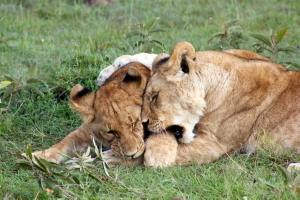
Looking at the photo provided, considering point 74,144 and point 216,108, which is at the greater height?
point 216,108

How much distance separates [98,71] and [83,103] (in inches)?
53.1

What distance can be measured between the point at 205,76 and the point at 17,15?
5.04 metres

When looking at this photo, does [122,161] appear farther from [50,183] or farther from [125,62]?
[125,62]

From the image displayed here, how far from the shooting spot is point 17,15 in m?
7.82

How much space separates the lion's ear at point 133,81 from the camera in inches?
141

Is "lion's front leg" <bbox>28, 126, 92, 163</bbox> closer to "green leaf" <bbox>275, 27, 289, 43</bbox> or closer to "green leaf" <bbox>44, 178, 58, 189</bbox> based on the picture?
"green leaf" <bbox>44, 178, 58, 189</bbox>

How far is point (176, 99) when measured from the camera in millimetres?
3598

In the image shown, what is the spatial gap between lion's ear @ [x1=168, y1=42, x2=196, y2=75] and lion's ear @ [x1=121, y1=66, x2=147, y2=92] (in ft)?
0.78

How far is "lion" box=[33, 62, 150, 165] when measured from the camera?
3475 mm

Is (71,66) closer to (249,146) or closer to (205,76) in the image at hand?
(205,76)

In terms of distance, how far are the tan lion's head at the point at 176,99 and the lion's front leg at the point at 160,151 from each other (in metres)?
0.07

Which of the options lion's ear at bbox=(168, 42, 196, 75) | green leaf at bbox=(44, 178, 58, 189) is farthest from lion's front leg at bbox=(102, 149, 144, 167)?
green leaf at bbox=(44, 178, 58, 189)

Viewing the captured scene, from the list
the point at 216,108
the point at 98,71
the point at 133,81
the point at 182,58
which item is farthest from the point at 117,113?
the point at 98,71

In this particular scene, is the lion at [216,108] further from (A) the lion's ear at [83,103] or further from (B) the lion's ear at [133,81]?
(A) the lion's ear at [83,103]
